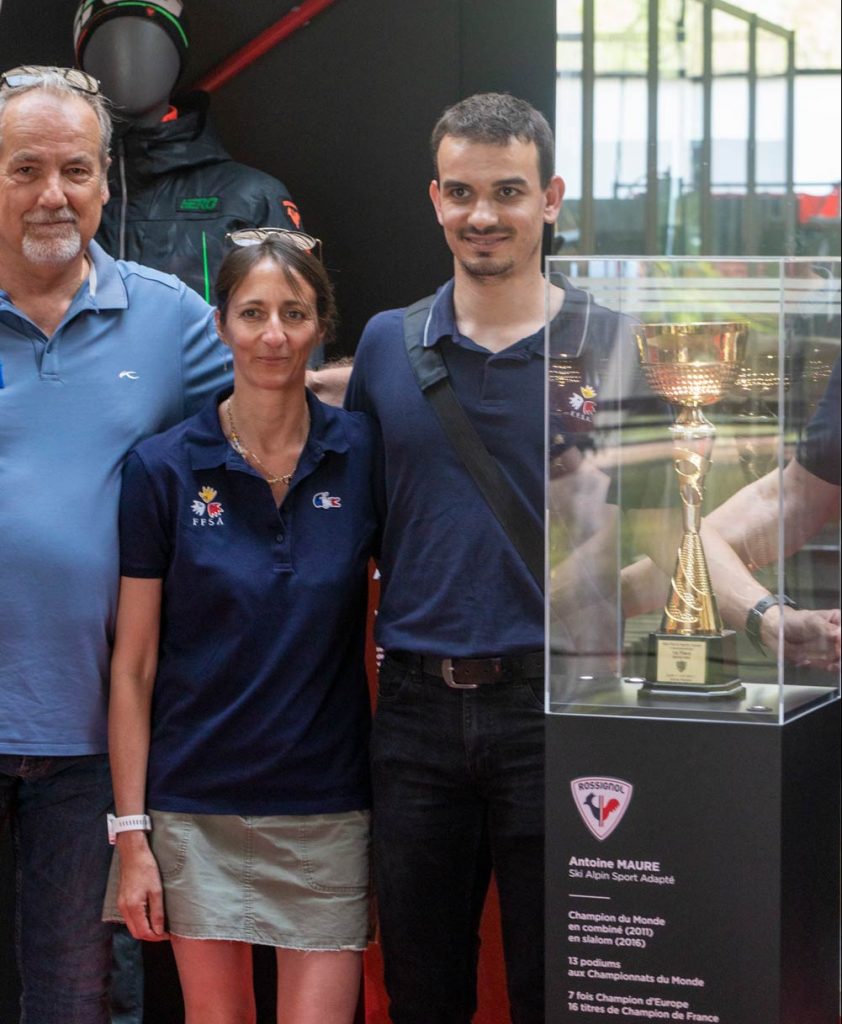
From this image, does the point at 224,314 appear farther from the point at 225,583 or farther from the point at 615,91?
the point at 615,91

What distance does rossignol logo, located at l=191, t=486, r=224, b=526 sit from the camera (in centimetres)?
233

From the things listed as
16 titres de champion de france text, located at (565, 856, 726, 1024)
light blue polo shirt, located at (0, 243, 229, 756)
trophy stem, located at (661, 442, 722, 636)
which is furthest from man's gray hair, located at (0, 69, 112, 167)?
16 titres de champion de france text, located at (565, 856, 726, 1024)

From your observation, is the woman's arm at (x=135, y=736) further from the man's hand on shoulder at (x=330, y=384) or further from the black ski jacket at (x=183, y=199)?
the black ski jacket at (x=183, y=199)

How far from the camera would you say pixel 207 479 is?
2.35 metres

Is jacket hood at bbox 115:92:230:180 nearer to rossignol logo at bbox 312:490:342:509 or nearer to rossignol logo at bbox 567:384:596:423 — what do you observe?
rossignol logo at bbox 312:490:342:509

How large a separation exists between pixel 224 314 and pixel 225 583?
0.44 meters

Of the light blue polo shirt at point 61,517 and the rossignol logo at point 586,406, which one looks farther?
the light blue polo shirt at point 61,517

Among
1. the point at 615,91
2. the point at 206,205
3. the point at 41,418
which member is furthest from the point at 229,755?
the point at 615,91

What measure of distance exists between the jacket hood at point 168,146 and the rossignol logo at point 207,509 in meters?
1.39

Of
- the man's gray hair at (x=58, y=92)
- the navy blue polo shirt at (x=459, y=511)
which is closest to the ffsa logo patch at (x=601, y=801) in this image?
the navy blue polo shirt at (x=459, y=511)

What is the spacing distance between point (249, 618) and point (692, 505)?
72 centimetres

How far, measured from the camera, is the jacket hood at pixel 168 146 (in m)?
3.46

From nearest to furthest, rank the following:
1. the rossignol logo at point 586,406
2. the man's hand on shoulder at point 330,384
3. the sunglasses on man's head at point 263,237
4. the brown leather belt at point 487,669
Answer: the rossignol logo at point 586,406
the brown leather belt at point 487,669
the sunglasses on man's head at point 263,237
the man's hand on shoulder at point 330,384

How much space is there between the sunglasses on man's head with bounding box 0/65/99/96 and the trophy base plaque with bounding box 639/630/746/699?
4.59 ft
